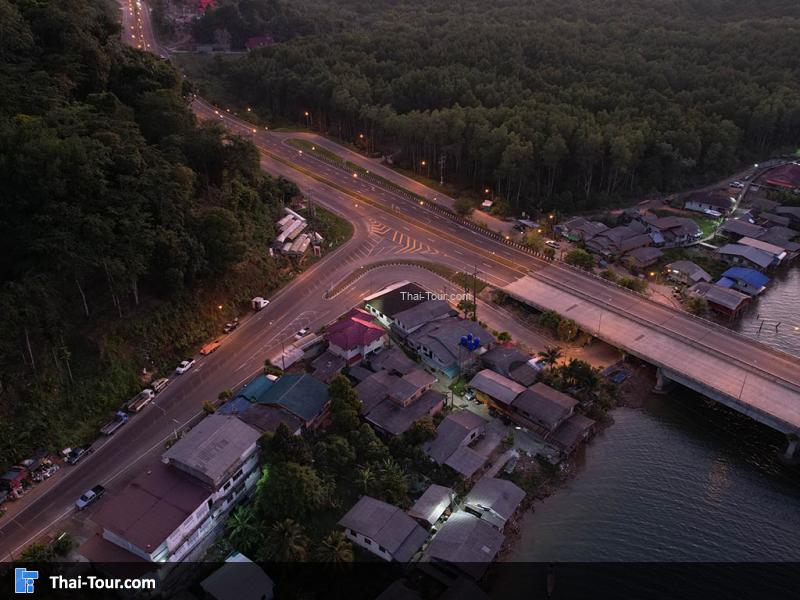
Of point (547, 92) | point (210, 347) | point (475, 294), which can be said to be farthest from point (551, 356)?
point (547, 92)

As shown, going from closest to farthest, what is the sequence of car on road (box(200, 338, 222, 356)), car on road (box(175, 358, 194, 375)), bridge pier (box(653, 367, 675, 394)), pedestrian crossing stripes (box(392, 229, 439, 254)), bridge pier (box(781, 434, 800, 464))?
bridge pier (box(781, 434, 800, 464)) < car on road (box(175, 358, 194, 375)) < bridge pier (box(653, 367, 675, 394)) < car on road (box(200, 338, 222, 356)) < pedestrian crossing stripes (box(392, 229, 439, 254))

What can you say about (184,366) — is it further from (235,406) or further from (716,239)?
(716,239)

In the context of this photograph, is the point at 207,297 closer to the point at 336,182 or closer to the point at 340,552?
the point at 340,552

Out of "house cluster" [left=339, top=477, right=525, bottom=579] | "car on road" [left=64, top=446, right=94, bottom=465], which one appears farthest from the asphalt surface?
"house cluster" [left=339, top=477, right=525, bottom=579]

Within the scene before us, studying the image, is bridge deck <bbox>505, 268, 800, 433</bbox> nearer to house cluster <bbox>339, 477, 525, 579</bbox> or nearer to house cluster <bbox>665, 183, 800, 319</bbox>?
house cluster <bbox>665, 183, 800, 319</bbox>

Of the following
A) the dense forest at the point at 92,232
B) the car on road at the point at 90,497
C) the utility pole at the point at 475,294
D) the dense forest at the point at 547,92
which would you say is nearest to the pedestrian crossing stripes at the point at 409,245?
the utility pole at the point at 475,294

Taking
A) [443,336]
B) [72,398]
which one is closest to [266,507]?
[72,398]

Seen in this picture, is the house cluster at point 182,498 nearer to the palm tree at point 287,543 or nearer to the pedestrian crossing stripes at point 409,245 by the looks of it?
the palm tree at point 287,543
